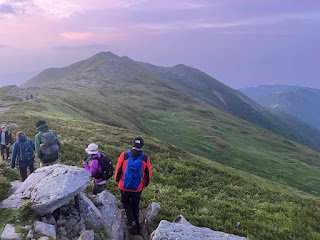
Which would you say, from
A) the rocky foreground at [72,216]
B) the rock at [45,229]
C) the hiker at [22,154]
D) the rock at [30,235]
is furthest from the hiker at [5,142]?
the rock at [30,235]

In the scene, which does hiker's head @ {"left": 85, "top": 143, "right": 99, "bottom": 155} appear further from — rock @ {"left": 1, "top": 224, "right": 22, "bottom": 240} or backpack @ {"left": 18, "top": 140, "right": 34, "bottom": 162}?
backpack @ {"left": 18, "top": 140, "right": 34, "bottom": 162}

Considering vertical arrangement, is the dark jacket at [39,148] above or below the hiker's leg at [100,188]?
above

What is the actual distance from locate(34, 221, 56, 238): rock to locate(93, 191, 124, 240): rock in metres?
2.11

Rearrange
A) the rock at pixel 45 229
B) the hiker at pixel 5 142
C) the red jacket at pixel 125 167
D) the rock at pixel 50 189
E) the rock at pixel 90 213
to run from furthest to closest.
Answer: the hiker at pixel 5 142 → the red jacket at pixel 125 167 → the rock at pixel 90 213 → the rock at pixel 50 189 → the rock at pixel 45 229

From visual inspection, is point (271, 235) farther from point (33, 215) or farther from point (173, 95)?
point (173, 95)

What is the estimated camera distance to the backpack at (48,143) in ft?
44.9

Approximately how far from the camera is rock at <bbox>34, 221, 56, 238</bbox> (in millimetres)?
8508

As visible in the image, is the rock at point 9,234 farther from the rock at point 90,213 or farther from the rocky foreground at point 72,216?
the rock at point 90,213

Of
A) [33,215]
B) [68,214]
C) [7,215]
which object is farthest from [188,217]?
[7,215]

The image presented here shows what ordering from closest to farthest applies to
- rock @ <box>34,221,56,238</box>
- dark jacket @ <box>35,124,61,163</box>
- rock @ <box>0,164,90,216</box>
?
rock @ <box>34,221,56,238</box>, rock @ <box>0,164,90,216</box>, dark jacket @ <box>35,124,61,163</box>

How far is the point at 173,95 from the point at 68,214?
171 metres

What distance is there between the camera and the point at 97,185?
12578 mm

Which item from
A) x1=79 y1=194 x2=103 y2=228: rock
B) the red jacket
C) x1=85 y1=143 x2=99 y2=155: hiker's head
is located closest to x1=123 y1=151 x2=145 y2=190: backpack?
the red jacket

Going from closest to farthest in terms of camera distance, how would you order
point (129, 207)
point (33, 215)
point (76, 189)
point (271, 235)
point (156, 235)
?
1. point (156, 235)
2. point (33, 215)
3. point (76, 189)
4. point (129, 207)
5. point (271, 235)
